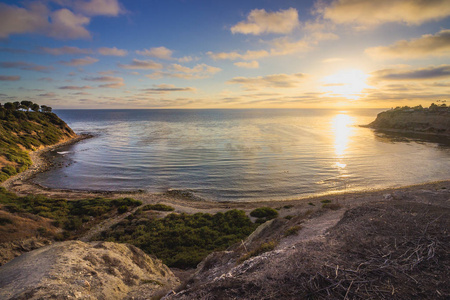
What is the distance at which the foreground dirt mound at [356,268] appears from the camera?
578cm

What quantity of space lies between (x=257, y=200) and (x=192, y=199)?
366 inches

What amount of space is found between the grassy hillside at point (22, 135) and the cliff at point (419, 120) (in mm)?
140371

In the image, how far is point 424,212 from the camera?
10.5 metres

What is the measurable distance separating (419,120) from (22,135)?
155932mm

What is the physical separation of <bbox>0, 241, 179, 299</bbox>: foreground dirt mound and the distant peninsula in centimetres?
12337

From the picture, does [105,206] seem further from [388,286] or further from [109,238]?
[388,286]

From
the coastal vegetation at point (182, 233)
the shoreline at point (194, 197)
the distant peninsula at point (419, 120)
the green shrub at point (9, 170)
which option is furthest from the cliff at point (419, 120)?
the green shrub at point (9, 170)

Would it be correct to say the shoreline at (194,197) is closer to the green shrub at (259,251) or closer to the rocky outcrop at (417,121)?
the green shrub at (259,251)

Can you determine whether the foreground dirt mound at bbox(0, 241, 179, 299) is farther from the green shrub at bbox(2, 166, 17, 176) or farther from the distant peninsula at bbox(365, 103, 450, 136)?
the distant peninsula at bbox(365, 103, 450, 136)

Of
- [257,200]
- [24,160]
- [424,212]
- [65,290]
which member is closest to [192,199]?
[257,200]

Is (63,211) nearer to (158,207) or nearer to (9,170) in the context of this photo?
(158,207)

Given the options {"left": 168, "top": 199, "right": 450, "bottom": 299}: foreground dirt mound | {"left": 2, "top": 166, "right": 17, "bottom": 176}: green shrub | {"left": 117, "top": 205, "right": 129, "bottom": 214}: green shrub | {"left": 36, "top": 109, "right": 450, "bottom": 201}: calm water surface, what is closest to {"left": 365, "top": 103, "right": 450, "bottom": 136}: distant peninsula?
{"left": 36, "top": 109, "right": 450, "bottom": 201}: calm water surface

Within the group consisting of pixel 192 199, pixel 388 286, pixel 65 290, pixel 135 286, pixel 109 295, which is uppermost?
pixel 388 286

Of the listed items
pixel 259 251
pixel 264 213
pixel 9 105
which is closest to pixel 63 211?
pixel 264 213
